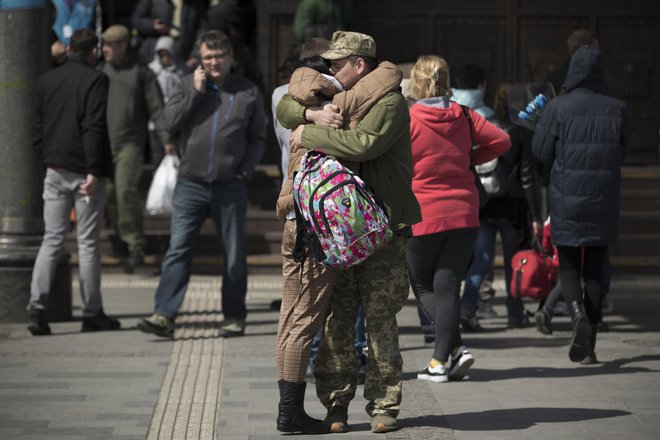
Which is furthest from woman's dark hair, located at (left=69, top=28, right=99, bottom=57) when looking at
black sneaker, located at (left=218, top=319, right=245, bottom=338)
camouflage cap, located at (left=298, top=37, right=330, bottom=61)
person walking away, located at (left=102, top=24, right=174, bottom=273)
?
person walking away, located at (left=102, top=24, right=174, bottom=273)

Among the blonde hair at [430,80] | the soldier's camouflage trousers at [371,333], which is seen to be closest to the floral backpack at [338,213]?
the soldier's camouflage trousers at [371,333]

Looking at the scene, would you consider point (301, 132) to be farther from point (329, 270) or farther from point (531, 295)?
point (531, 295)

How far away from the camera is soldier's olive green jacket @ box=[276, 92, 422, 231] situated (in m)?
6.70

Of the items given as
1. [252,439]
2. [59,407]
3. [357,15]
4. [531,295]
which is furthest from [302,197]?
[357,15]

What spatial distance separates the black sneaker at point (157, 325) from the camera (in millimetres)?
9805

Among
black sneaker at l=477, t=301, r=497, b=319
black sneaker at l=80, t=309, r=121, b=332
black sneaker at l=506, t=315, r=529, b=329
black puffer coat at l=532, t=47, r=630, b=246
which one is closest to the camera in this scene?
black puffer coat at l=532, t=47, r=630, b=246

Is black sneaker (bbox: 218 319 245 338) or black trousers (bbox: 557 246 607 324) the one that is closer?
black trousers (bbox: 557 246 607 324)

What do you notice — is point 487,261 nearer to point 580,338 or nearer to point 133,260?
point 580,338

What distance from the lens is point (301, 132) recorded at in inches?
269

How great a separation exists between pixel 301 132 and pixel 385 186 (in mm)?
459

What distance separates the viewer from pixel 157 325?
980 cm

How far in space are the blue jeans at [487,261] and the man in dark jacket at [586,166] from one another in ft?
4.44

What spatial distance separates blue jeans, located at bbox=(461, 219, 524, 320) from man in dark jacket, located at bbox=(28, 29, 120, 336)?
2556 mm

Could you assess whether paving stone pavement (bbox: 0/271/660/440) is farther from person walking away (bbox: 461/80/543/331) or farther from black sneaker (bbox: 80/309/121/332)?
person walking away (bbox: 461/80/543/331)
